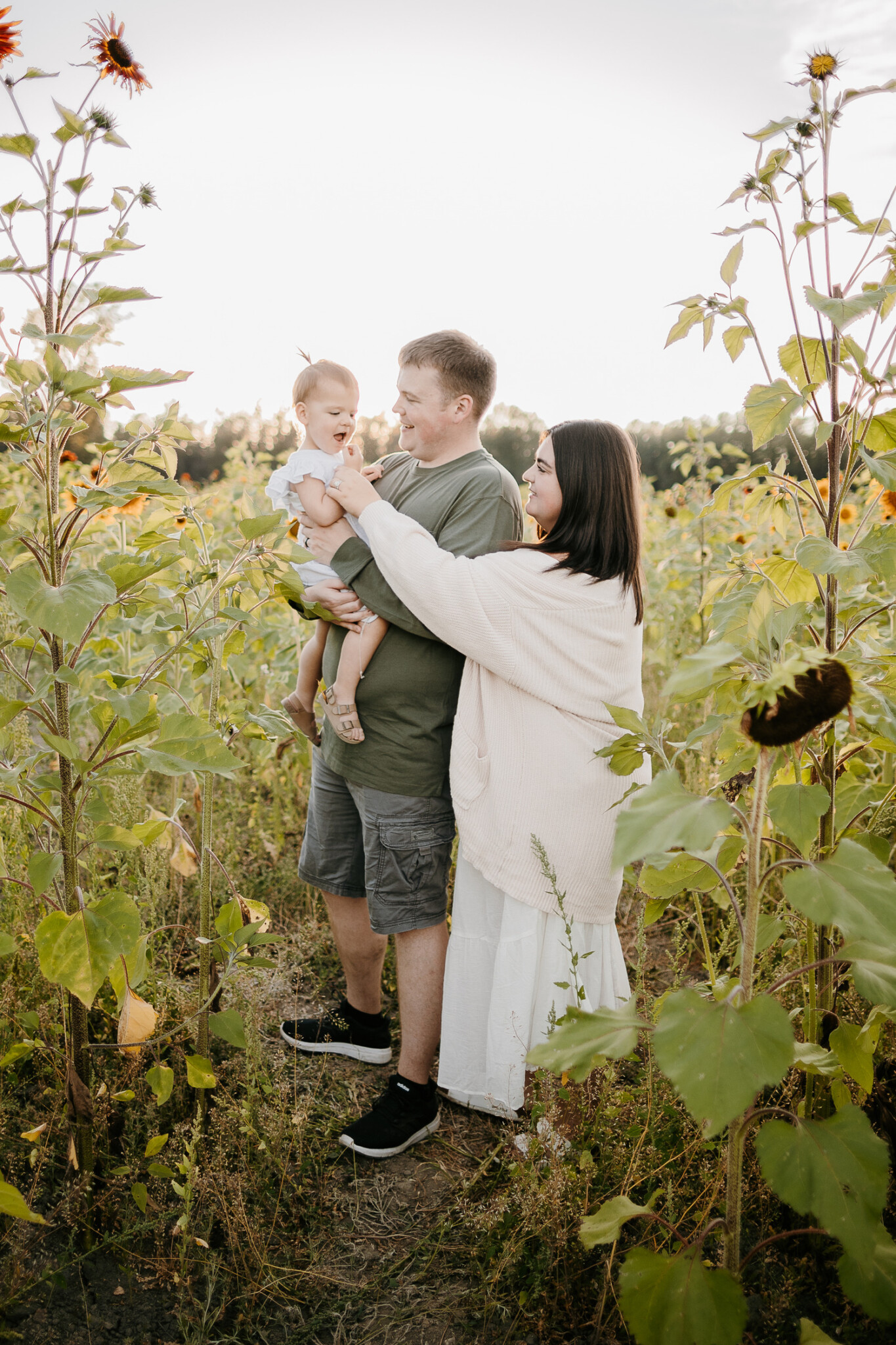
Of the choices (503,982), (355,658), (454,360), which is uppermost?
(454,360)

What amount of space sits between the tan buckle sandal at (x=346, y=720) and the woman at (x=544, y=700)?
0.26 meters

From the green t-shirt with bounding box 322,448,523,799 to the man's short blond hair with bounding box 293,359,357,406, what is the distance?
359 millimetres

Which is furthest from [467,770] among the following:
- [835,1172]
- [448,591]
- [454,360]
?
[835,1172]

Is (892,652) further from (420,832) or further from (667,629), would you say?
(667,629)

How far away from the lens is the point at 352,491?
2.12m

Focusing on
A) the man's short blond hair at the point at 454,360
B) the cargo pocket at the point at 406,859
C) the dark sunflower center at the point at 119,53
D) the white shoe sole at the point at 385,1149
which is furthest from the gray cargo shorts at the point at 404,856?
the dark sunflower center at the point at 119,53

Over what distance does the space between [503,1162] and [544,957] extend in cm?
45

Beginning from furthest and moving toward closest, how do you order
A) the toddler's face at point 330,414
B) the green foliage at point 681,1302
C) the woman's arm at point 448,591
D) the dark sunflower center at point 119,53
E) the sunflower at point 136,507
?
1. the sunflower at point 136,507
2. the toddler's face at point 330,414
3. the woman's arm at point 448,591
4. the dark sunflower center at point 119,53
5. the green foliage at point 681,1302

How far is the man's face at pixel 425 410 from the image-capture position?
2.14 m

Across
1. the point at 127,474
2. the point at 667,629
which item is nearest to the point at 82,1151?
the point at 127,474

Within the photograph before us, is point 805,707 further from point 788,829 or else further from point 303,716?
point 303,716

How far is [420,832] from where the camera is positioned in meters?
2.19

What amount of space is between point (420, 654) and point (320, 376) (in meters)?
0.82

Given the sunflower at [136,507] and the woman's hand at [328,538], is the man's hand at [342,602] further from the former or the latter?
the sunflower at [136,507]
